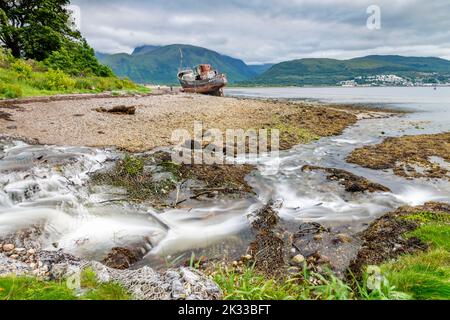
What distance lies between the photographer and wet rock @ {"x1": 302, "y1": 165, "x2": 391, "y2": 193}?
964 cm

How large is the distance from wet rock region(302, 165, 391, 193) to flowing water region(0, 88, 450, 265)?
326 mm

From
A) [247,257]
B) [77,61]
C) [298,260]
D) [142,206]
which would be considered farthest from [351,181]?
[77,61]

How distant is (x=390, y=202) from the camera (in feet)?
28.8

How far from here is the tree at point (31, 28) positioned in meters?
34.9

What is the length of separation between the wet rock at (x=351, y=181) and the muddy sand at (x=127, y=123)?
426 cm

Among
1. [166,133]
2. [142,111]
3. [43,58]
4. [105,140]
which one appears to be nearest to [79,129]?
[105,140]

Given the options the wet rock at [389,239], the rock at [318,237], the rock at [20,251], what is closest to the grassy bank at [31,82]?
the rock at [20,251]

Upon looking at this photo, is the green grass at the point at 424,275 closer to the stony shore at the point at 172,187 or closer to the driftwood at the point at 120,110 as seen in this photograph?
the stony shore at the point at 172,187

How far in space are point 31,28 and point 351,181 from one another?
4079 centimetres

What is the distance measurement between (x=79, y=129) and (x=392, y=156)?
15.0m

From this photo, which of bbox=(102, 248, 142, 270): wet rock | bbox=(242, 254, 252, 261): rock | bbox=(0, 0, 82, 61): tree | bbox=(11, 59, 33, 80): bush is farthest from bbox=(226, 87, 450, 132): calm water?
bbox=(0, 0, 82, 61): tree

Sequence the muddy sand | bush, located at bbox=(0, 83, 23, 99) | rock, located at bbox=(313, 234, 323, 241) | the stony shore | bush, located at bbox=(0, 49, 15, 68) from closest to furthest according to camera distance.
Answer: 1. the stony shore
2. rock, located at bbox=(313, 234, 323, 241)
3. the muddy sand
4. bush, located at bbox=(0, 83, 23, 99)
5. bush, located at bbox=(0, 49, 15, 68)

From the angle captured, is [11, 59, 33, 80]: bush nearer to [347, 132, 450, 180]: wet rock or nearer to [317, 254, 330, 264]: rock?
[347, 132, 450, 180]: wet rock
